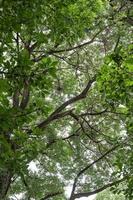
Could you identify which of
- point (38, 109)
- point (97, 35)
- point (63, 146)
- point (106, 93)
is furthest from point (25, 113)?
point (63, 146)

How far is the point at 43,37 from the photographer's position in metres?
5.29

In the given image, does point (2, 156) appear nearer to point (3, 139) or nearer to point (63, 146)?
point (3, 139)

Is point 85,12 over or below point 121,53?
over

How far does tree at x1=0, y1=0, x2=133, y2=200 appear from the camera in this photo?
16.0 ft

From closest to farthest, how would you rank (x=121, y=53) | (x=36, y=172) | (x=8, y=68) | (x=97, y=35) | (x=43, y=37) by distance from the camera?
(x=8, y=68)
(x=43, y=37)
(x=121, y=53)
(x=97, y=35)
(x=36, y=172)

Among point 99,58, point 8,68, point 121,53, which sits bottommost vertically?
point 8,68

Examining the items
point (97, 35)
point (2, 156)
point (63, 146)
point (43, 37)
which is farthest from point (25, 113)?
point (63, 146)

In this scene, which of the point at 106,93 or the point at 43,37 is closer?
the point at 43,37

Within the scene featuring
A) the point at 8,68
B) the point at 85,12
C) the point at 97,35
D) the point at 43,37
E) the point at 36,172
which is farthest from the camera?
the point at 36,172

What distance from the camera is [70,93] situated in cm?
1591

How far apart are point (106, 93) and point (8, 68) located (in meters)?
1.76

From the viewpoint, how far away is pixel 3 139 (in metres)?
4.68

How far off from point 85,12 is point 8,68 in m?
5.94

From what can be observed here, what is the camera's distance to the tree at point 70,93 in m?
4.88
